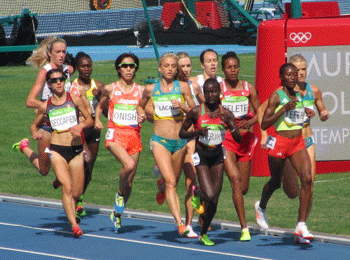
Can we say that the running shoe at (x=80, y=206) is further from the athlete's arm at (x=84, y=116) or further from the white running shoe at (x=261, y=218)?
the white running shoe at (x=261, y=218)

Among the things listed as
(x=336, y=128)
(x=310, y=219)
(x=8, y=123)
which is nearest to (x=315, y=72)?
(x=336, y=128)

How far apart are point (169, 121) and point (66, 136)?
124cm

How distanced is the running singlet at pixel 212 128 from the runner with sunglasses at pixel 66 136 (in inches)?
58.4

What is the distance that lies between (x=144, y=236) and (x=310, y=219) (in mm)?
2256

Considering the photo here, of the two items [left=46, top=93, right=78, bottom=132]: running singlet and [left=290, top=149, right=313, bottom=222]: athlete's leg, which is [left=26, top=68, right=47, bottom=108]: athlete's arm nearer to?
[left=46, top=93, right=78, bottom=132]: running singlet

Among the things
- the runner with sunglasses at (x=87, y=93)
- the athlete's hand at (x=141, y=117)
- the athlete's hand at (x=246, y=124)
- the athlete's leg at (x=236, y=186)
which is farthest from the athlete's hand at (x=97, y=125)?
the athlete's hand at (x=246, y=124)

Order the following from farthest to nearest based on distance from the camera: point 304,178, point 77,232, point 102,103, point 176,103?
point 102,103, point 77,232, point 176,103, point 304,178

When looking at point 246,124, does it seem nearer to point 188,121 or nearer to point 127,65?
point 188,121

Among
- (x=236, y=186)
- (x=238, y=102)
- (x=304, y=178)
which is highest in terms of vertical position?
(x=238, y=102)

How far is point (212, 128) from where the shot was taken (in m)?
10.6

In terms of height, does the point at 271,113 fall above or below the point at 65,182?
above

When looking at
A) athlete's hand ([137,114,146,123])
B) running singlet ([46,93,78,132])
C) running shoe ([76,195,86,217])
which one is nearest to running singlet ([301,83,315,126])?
athlete's hand ([137,114,146,123])

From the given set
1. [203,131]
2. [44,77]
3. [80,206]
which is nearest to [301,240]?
[203,131]

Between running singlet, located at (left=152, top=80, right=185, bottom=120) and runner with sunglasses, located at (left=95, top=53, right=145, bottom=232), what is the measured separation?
25 centimetres
